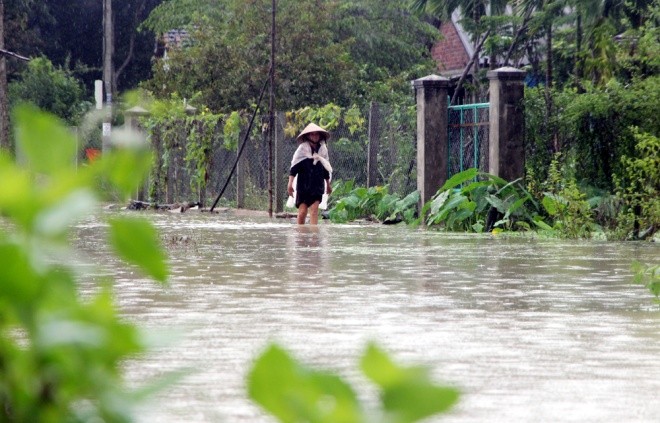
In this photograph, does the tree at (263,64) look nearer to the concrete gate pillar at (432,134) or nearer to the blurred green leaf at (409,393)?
the concrete gate pillar at (432,134)

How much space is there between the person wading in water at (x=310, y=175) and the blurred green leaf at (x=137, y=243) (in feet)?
67.8

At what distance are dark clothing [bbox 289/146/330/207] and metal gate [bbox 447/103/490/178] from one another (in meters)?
1.93

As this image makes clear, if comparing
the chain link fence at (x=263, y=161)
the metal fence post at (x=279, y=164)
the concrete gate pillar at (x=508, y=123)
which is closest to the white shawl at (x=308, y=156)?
the chain link fence at (x=263, y=161)

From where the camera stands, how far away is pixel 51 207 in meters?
1.42

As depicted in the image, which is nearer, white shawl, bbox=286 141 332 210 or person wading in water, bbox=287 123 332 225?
person wading in water, bbox=287 123 332 225

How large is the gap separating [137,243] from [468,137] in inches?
784

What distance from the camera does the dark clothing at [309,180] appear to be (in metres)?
22.3

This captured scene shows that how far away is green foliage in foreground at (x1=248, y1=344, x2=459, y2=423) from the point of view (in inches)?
53.5

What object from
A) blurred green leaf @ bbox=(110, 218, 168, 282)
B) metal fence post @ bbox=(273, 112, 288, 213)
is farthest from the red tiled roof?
blurred green leaf @ bbox=(110, 218, 168, 282)

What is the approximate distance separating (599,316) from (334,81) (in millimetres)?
24115

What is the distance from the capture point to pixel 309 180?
22359 millimetres

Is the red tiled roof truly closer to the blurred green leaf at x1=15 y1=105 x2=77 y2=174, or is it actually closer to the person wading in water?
the person wading in water

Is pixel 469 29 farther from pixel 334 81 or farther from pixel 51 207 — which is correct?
pixel 51 207

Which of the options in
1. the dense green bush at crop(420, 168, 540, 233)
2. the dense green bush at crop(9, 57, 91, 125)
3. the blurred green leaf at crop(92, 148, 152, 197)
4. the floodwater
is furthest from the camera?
the dense green bush at crop(9, 57, 91, 125)
